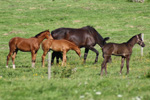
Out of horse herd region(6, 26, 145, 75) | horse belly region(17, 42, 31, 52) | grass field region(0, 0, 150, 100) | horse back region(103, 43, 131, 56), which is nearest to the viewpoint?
grass field region(0, 0, 150, 100)

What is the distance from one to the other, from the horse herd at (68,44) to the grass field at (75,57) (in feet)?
2.60

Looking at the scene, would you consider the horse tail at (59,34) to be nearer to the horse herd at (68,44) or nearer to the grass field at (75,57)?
the horse herd at (68,44)

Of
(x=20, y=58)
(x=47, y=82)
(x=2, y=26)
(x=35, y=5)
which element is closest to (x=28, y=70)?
(x=47, y=82)

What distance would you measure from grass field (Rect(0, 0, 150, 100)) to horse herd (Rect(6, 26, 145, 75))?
793 mm

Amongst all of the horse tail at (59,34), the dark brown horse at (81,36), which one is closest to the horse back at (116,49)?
the dark brown horse at (81,36)

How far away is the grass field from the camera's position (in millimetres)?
11031

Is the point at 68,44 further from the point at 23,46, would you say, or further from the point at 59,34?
the point at 23,46

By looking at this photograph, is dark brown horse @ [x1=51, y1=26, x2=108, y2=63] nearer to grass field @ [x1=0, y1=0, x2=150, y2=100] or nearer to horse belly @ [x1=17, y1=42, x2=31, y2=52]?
grass field @ [x1=0, y1=0, x2=150, y2=100]

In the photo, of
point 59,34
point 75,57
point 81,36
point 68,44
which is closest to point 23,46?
point 68,44

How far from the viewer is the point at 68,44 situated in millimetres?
18375

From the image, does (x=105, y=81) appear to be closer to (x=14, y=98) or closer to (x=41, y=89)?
(x=41, y=89)

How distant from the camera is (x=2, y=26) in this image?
34.9 m

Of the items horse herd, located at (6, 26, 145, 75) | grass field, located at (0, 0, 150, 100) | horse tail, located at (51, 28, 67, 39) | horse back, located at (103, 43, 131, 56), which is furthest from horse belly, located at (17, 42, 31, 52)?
Answer: horse back, located at (103, 43, 131, 56)

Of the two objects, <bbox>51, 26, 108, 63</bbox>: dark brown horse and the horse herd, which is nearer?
the horse herd
